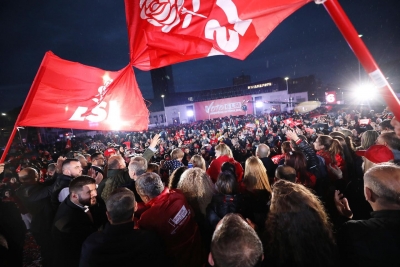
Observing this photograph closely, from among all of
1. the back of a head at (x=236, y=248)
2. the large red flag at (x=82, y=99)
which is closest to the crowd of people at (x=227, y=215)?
the back of a head at (x=236, y=248)

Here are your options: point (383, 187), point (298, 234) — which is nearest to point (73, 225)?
point (298, 234)

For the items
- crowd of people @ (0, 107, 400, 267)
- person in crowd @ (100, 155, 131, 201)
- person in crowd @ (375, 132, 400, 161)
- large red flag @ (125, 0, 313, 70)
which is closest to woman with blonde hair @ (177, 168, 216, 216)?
crowd of people @ (0, 107, 400, 267)

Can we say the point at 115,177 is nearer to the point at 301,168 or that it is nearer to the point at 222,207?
the point at 222,207

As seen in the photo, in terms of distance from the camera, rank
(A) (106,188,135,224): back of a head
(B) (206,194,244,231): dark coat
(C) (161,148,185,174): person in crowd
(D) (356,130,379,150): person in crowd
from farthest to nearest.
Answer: (C) (161,148,185,174): person in crowd, (D) (356,130,379,150): person in crowd, (B) (206,194,244,231): dark coat, (A) (106,188,135,224): back of a head

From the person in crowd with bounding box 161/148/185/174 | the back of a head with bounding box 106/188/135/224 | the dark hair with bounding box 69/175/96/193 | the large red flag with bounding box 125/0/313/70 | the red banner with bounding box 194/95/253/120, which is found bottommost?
the person in crowd with bounding box 161/148/185/174

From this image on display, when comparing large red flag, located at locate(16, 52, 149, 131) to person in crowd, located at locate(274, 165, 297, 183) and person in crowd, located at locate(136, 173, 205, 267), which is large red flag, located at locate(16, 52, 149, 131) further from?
person in crowd, located at locate(274, 165, 297, 183)

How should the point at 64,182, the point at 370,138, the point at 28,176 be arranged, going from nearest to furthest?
1. the point at 64,182
2. the point at 28,176
3. the point at 370,138

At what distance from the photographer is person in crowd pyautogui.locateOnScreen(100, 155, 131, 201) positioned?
429 cm

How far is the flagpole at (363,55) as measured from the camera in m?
1.80

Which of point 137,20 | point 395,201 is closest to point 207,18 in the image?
point 137,20

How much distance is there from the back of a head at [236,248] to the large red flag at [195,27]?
2.20 metres

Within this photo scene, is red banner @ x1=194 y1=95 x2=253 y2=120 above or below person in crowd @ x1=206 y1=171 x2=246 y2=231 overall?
above

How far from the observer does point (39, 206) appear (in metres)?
4.31

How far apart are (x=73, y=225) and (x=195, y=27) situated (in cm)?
314
